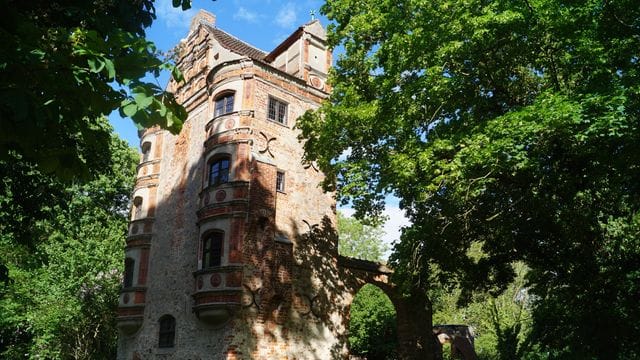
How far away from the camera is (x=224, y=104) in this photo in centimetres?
2112

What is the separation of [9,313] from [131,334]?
692cm

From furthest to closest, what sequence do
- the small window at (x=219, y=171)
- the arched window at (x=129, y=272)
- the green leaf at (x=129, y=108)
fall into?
1. the arched window at (x=129, y=272)
2. the small window at (x=219, y=171)
3. the green leaf at (x=129, y=108)

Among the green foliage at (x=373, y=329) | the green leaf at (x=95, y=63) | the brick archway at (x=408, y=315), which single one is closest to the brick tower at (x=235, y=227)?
the brick archway at (x=408, y=315)

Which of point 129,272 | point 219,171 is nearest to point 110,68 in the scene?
point 219,171

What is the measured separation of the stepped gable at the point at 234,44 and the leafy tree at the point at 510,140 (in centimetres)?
767

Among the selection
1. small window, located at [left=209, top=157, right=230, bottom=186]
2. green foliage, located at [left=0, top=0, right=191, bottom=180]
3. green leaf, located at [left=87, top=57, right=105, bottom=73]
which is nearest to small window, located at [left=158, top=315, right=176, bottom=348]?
small window, located at [left=209, top=157, right=230, bottom=186]

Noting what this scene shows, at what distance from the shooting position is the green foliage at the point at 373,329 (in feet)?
87.2

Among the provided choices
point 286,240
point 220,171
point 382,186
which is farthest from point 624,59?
point 220,171

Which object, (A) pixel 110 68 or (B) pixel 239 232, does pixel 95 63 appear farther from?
(B) pixel 239 232

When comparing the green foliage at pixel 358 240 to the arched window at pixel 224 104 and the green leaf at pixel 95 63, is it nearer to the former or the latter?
the arched window at pixel 224 104

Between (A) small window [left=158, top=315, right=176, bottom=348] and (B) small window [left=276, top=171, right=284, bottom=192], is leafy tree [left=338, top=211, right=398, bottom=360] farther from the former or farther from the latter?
(A) small window [left=158, top=315, right=176, bottom=348]

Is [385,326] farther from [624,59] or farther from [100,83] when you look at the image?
[100,83]

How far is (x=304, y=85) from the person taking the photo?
2294cm

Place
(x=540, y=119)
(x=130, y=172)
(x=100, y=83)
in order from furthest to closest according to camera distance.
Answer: (x=130, y=172) < (x=540, y=119) < (x=100, y=83)
